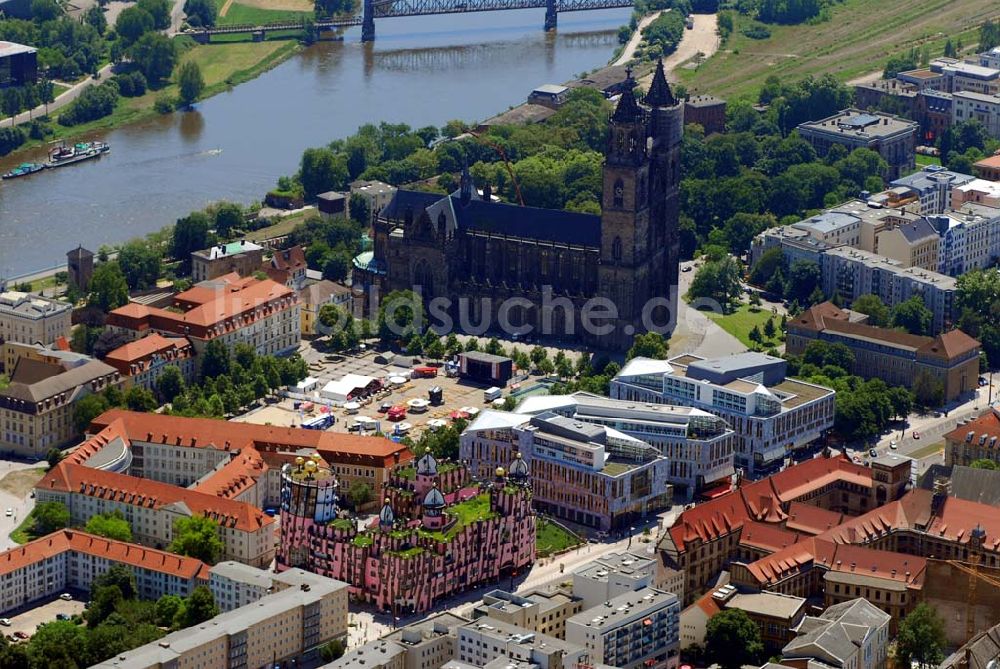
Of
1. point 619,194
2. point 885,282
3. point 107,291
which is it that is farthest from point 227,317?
point 885,282

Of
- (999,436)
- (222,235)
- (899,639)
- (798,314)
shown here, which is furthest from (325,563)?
(222,235)

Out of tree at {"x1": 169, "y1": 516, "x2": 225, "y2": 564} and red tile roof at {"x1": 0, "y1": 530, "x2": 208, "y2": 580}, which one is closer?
red tile roof at {"x1": 0, "y1": 530, "x2": 208, "y2": 580}

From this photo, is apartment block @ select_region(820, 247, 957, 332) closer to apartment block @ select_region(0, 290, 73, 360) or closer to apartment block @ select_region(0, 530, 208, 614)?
apartment block @ select_region(0, 290, 73, 360)

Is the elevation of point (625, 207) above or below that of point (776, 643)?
above

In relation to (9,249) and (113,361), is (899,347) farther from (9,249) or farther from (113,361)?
(9,249)

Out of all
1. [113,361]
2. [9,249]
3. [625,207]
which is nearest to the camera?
[113,361]

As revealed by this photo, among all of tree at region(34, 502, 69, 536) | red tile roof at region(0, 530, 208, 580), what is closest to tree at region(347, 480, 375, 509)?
red tile roof at region(0, 530, 208, 580)
